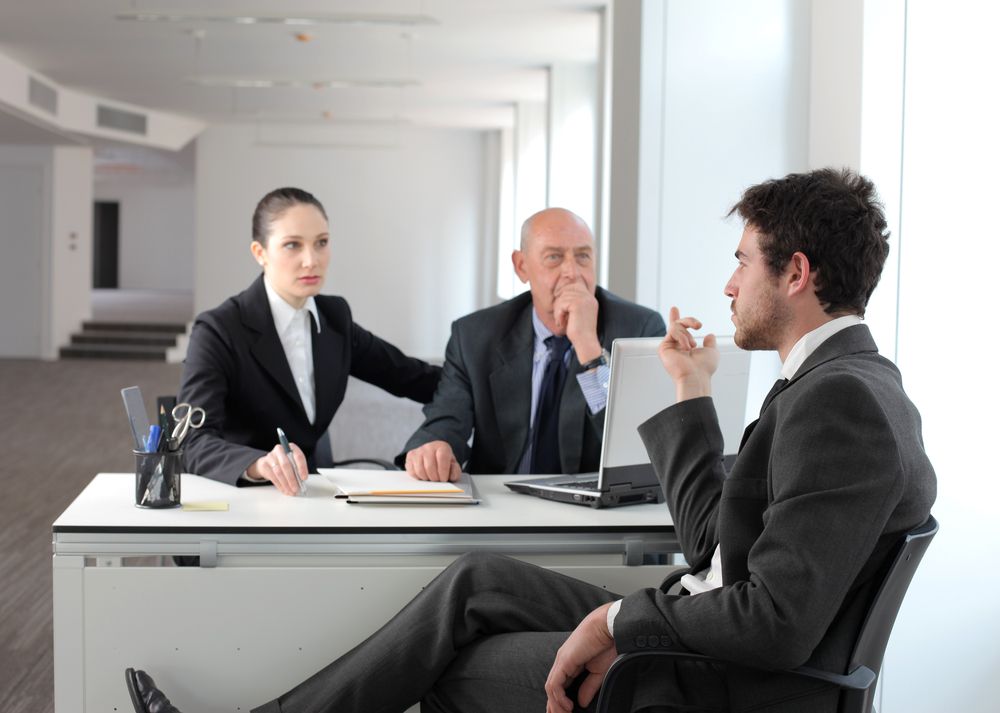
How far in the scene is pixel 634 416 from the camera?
9.04 feet

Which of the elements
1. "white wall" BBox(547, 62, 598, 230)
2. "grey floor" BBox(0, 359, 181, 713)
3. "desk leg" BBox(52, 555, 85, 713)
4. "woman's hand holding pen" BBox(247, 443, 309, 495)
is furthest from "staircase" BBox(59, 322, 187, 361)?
"desk leg" BBox(52, 555, 85, 713)

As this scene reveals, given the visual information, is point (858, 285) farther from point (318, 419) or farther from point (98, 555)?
point (318, 419)

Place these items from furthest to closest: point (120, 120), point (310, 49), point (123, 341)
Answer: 1. point (123, 341)
2. point (120, 120)
3. point (310, 49)

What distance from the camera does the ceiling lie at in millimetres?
9227

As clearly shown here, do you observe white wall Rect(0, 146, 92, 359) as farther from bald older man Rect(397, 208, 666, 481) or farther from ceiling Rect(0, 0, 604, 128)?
bald older man Rect(397, 208, 666, 481)

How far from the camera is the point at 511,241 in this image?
49.6 ft

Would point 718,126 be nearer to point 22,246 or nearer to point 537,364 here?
point 537,364

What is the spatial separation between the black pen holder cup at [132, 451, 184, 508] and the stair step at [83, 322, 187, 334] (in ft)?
51.3

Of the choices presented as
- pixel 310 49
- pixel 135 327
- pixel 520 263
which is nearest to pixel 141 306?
pixel 135 327

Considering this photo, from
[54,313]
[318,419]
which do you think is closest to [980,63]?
[318,419]

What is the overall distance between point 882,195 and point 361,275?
15.5m

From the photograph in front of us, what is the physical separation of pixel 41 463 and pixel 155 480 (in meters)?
6.12

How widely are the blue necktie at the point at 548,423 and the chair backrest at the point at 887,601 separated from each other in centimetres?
161

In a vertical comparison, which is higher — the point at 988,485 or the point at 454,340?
the point at 454,340
